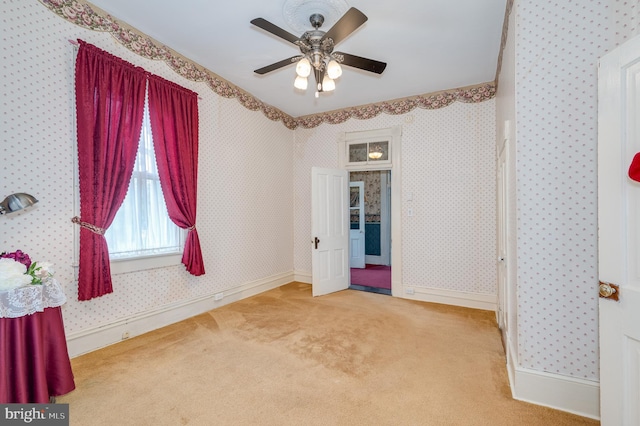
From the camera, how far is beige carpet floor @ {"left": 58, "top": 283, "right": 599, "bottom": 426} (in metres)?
1.86

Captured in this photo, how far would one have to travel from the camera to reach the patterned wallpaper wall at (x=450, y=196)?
405 cm

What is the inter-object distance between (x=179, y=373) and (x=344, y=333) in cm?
158

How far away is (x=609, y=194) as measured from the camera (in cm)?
143

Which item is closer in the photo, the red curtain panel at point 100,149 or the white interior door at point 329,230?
the red curtain panel at point 100,149

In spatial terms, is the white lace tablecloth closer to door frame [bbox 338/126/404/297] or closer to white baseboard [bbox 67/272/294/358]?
white baseboard [bbox 67/272/294/358]

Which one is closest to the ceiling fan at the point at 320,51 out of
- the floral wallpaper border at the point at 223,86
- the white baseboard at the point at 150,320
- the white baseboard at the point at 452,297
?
the floral wallpaper border at the point at 223,86

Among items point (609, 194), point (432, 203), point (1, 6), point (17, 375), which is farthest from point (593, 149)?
point (1, 6)

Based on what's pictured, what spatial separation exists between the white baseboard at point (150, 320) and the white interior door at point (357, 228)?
2.90 metres

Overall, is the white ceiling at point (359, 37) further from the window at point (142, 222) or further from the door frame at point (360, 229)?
the door frame at point (360, 229)

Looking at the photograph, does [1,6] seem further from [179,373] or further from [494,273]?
[494,273]

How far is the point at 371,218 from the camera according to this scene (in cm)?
751

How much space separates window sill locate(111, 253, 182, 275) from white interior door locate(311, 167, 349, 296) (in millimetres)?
1945

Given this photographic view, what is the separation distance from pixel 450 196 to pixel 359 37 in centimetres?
246

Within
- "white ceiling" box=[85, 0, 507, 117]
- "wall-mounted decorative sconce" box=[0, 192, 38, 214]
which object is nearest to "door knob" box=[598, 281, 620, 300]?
"white ceiling" box=[85, 0, 507, 117]
